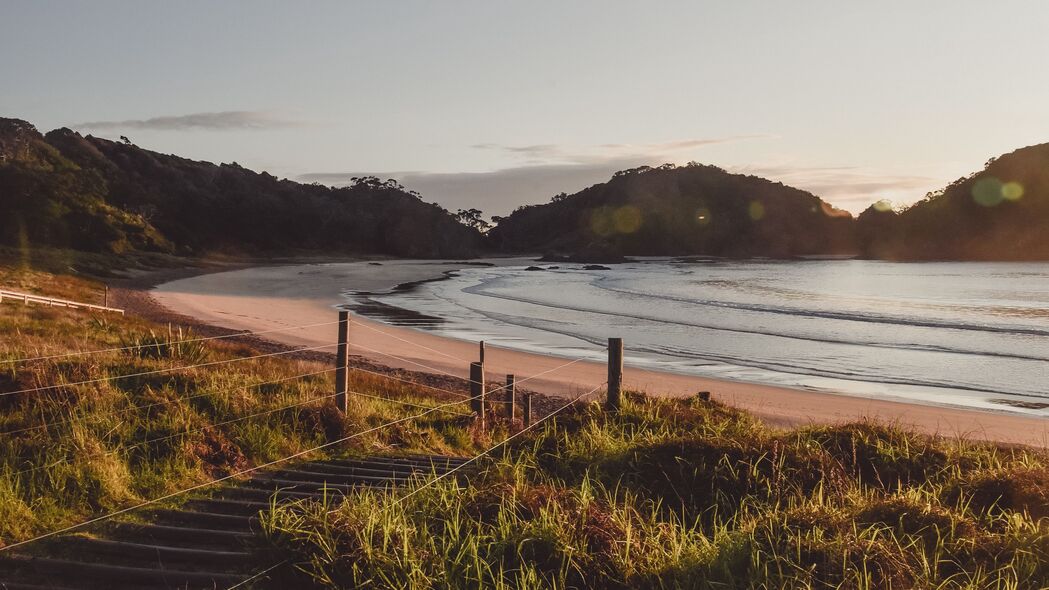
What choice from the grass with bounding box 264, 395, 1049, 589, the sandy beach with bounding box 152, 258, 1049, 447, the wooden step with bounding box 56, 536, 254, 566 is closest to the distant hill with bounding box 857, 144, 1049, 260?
the sandy beach with bounding box 152, 258, 1049, 447

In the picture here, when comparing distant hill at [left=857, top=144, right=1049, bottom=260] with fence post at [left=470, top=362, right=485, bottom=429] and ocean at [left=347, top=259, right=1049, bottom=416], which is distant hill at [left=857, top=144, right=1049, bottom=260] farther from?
fence post at [left=470, top=362, right=485, bottom=429]

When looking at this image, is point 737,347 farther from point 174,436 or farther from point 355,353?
point 174,436

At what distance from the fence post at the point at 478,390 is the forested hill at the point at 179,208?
66.5 m

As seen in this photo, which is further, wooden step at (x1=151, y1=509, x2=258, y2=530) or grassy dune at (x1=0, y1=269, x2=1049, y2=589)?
wooden step at (x1=151, y1=509, x2=258, y2=530)

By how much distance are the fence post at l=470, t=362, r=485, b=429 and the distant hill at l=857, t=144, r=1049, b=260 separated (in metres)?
177

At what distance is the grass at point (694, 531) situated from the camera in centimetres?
417

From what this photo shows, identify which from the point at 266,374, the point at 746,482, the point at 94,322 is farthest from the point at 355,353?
the point at 746,482

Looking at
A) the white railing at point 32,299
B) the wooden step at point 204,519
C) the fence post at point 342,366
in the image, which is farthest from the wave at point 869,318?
the wooden step at point 204,519

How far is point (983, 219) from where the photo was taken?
17475 centimetres

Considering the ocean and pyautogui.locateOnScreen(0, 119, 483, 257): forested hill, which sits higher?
pyautogui.locateOnScreen(0, 119, 483, 257): forested hill

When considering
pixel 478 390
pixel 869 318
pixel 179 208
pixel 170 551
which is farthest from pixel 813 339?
pixel 179 208

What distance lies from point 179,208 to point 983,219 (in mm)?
174401

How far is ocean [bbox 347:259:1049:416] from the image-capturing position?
66.3 feet

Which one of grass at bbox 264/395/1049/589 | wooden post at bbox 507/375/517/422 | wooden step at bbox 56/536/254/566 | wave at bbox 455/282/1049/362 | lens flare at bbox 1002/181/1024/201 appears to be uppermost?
lens flare at bbox 1002/181/1024/201
